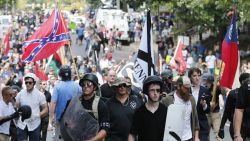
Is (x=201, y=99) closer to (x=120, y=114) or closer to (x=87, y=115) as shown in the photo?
(x=120, y=114)

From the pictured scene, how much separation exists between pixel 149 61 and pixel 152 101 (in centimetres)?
308

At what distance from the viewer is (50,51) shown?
1666 cm

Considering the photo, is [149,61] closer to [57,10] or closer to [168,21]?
[57,10]

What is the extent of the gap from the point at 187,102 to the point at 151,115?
4.12 ft

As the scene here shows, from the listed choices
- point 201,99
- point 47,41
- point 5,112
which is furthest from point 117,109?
point 47,41

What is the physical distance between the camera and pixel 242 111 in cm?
893

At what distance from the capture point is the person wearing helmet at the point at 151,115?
8.23 m

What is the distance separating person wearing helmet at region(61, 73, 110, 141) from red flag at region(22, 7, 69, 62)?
26.0ft

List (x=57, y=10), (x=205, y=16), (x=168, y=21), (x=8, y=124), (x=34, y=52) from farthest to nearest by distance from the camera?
(x=168, y=21) → (x=205, y=16) → (x=57, y=10) → (x=34, y=52) → (x=8, y=124)

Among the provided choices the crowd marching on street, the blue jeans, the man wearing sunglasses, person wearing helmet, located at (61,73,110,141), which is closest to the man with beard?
the crowd marching on street

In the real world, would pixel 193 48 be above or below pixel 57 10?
below

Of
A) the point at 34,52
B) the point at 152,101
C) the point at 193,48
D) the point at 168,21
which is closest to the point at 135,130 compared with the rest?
the point at 152,101

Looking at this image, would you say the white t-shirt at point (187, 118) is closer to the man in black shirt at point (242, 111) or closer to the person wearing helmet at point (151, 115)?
the man in black shirt at point (242, 111)

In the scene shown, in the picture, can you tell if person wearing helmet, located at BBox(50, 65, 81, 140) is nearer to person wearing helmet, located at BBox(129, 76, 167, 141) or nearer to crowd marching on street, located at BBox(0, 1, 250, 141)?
crowd marching on street, located at BBox(0, 1, 250, 141)
